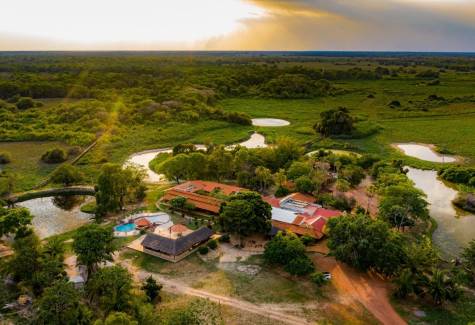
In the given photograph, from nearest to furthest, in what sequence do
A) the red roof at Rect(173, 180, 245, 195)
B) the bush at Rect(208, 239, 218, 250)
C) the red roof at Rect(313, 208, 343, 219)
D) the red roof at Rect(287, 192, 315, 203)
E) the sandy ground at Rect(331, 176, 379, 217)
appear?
the bush at Rect(208, 239, 218, 250) < the red roof at Rect(313, 208, 343, 219) < the red roof at Rect(287, 192, 315, 203) < the sandy ground at Rect(331, 176, 379, 217) < the red roof at Rect(173, 180, 245, 195)

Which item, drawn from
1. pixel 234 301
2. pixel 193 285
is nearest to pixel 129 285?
pixel 193 285

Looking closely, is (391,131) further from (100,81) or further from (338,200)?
(100,81)

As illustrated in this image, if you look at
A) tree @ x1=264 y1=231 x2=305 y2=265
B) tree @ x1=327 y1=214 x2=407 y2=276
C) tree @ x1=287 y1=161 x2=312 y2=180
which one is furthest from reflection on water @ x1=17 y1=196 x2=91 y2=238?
tree @ x1=327 y1=214 x2=407 y2=276

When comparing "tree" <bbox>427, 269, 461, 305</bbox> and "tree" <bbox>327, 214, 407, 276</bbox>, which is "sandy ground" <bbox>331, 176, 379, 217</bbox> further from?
"tree" <bbox>427, 269, 461, 305</bbox>

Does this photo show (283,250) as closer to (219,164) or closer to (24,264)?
(24,264)

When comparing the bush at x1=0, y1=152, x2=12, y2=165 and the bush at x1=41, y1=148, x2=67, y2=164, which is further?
the bush at x1=41, y1=148, x2=67, y2=164

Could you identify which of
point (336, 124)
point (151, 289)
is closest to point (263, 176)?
point (151, 289)
